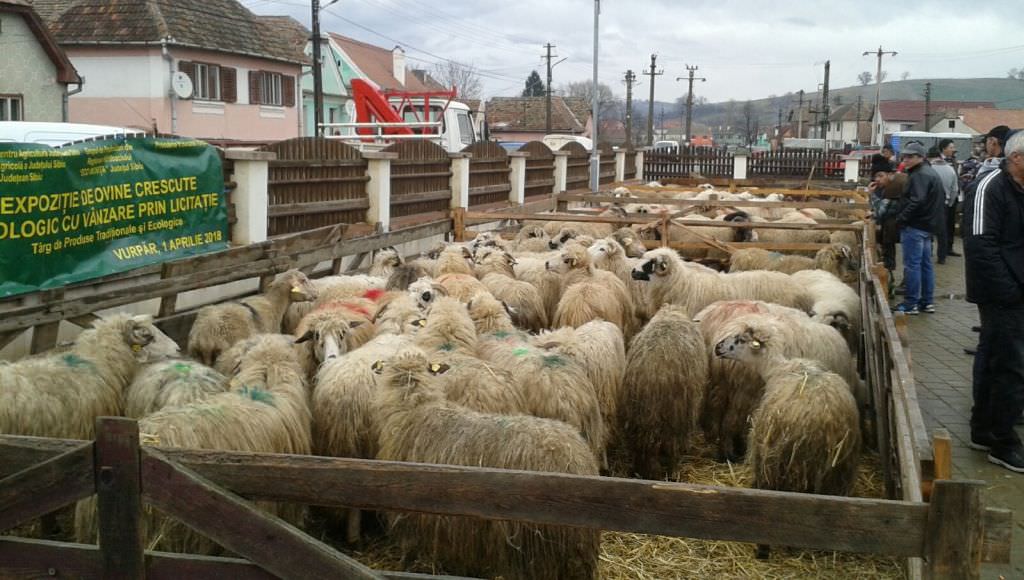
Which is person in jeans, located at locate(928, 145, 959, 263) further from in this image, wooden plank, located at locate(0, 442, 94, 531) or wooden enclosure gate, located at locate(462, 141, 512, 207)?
wooden plank, located at locate(0, 442, 94, 531)

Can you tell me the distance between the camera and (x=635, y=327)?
29.2ft

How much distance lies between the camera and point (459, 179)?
15.5 meters

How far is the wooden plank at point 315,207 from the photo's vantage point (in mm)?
10508

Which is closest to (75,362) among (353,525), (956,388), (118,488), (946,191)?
(353,525)

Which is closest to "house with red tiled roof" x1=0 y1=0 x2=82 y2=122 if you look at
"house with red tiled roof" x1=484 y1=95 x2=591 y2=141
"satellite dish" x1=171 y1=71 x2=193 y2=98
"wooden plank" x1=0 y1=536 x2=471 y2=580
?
"satellite dish" x1=171 y1=71 x2=193 y2=98

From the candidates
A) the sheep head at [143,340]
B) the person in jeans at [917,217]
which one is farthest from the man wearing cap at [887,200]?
the sheep head at [143,340]

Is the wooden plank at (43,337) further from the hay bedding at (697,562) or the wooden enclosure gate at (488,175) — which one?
the wooden enclosure gate at (488,175)

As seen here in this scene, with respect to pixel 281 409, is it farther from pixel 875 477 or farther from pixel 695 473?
pixel 875 477

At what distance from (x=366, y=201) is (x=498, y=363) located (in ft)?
24.1

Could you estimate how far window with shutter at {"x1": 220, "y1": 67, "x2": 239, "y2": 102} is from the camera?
3231 cm

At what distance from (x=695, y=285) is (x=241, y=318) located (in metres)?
4.64

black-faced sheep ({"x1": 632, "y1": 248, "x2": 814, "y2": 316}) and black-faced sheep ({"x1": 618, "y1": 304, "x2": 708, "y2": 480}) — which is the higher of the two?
black-faced sheep ({"x1": 632, "y1": 248, "x2": 814, "y2": 316})

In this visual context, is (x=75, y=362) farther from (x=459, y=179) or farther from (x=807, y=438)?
(x=459, y=179)

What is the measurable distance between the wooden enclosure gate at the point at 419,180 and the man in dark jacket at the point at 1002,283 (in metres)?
8.83
